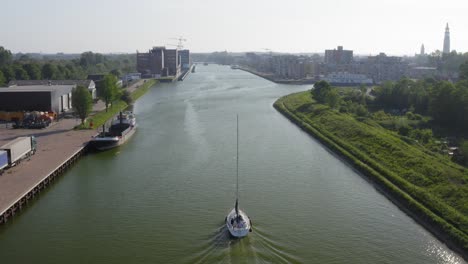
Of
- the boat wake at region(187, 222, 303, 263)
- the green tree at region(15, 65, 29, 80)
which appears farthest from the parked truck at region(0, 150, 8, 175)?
the green tree at region(15, 65, 29, 80)

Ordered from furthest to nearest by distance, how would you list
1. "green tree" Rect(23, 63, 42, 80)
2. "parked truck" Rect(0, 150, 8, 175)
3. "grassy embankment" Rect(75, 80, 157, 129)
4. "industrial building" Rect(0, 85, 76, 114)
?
"green tree" Rect(23, 63, 42, 80)
"industrial building" Rect(0, 85, 76, 114)
"grassy embankment" Rect(75, 80, 157, 129)
"parked truck" Rect(0, 150, 8, 175)

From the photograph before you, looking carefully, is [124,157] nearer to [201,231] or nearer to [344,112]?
[201,231]

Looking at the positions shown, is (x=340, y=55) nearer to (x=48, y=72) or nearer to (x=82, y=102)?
(x=48, y=72)

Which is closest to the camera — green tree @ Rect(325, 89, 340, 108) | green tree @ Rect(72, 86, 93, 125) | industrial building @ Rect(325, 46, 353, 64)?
green tree @ Rect(72, 86, 93, 125)

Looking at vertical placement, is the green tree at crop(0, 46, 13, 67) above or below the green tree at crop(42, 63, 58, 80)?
above

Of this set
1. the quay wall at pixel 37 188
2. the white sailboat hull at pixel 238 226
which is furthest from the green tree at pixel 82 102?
the white sailboat hull at pixel 238 226

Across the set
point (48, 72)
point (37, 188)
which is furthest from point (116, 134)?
point (48, 72)

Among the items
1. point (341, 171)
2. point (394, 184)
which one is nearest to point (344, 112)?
point (341, 171)

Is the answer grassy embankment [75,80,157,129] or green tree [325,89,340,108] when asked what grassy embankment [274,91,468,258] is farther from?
grassy embankment [75,80,157,129]
